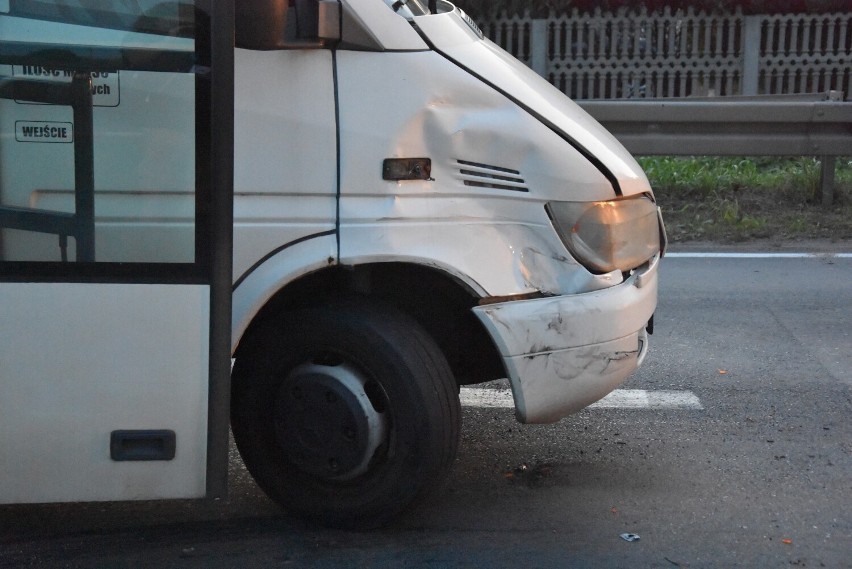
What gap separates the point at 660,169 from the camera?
10.5 metres

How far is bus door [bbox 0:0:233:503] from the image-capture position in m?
2.98

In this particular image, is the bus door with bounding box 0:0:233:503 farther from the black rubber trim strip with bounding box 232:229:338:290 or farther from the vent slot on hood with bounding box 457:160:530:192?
the vent slot on hood with bounding box 457:160:530:192

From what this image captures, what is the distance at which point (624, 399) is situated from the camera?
4.92 m

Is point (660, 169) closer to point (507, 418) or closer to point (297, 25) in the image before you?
point (507, 418)

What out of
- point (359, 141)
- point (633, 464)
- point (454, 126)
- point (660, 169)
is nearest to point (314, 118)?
point (359, 141)

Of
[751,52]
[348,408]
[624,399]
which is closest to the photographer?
[348,408]

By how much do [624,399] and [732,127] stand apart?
482 cm

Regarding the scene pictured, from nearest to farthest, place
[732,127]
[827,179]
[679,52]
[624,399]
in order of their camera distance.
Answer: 1. [624,399]
2. [732,127]
3. [827,179]
4. [679,52]

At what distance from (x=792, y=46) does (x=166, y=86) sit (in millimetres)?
12635

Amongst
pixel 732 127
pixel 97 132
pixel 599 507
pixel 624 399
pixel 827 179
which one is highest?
pixel 732 127

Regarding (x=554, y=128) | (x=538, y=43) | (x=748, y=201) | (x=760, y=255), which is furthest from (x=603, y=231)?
(x=538, y=43)

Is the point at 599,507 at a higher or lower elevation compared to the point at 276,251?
lower

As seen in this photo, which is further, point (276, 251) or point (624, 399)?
point (624, 399)

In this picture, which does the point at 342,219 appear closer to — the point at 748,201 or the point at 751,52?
the point at 748,201
